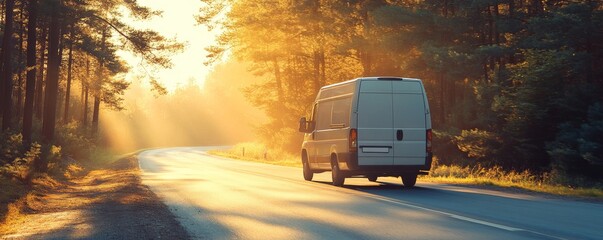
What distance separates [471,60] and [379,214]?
19.3 meters

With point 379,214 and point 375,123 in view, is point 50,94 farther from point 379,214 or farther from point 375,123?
point 379,214

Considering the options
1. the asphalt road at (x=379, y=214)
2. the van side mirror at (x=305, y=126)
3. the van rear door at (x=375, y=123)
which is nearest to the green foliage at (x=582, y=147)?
the asphalt road at (x=379, y=214)

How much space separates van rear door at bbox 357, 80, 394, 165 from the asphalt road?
85 cm

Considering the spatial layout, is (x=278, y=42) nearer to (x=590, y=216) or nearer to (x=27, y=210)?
(x=27, y=210)

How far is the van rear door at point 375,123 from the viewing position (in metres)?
16.8

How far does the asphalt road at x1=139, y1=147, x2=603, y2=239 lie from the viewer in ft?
29.6

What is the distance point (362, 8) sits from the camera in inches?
1529

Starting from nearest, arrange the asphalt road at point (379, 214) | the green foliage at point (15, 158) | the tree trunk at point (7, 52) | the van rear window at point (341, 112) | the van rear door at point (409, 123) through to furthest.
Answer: the asphalt road at point (379, 214)
the van rear door at point (409, 123)
the van rear window at point (341, 112)
the green foliage at point (15, 158)
the tree trunk at point (7, 52)

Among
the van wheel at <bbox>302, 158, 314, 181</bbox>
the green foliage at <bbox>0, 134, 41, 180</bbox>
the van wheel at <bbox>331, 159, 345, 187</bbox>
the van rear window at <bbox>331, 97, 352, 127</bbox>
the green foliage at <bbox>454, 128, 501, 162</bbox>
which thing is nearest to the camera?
the van rear window at <bbox>331, 97, 352, 127</bbox>

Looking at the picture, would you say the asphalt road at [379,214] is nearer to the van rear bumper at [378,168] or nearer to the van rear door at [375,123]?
the van rear bumper at [378,168]

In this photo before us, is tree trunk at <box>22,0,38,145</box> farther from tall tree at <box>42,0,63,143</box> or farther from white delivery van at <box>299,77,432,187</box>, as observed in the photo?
white delivery van at <box>299,77,432,187</box>

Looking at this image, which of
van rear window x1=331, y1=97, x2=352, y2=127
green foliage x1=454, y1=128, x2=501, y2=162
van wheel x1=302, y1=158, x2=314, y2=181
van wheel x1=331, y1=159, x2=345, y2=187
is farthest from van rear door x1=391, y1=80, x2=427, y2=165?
green foliage x1=454, y1=128, x2=501, y2=162

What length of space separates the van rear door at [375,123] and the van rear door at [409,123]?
0.51 ft

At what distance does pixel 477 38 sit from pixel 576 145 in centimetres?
1354
